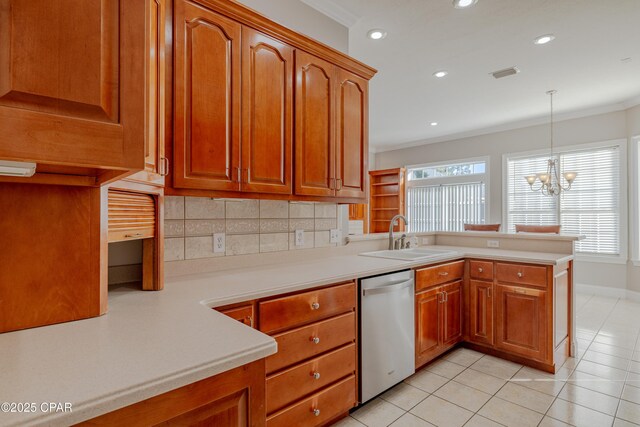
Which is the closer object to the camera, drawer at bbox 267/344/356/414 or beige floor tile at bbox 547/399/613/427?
drawer at bbox 267/344/356/414

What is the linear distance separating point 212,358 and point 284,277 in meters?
0.99

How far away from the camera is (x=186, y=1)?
5.32ft

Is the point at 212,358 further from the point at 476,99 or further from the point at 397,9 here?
the point at 476,99

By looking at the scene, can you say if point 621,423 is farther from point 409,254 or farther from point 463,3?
point 463,3

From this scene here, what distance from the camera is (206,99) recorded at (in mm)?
1689

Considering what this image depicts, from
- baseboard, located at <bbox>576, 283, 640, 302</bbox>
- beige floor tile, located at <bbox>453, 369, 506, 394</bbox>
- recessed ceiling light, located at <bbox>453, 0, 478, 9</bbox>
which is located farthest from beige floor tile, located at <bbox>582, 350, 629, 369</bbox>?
recessed ceiling light, located at <bbox>453, 0, 478, 9</bbox>

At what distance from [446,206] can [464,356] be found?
4622 mm

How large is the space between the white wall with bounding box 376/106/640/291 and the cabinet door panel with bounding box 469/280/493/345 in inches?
97.3

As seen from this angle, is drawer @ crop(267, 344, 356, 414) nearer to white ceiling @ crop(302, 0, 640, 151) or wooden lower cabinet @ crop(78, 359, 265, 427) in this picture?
wooden lower cabinet @ crop(78, 359, 265, 427)

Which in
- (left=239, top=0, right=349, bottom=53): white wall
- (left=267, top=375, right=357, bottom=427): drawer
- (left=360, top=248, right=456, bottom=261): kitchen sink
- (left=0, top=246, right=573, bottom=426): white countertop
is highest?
(left=239, top=0, right=349, bottom=53): white wall

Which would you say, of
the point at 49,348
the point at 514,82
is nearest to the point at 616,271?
the point at 514,82

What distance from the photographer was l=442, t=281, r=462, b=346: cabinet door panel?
269 centimetres

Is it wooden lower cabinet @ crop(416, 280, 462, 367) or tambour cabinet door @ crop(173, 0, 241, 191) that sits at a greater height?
tambour cabinet door @ crop(173, 0, 241, 191)

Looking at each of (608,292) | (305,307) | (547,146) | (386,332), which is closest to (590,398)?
(386,332)
